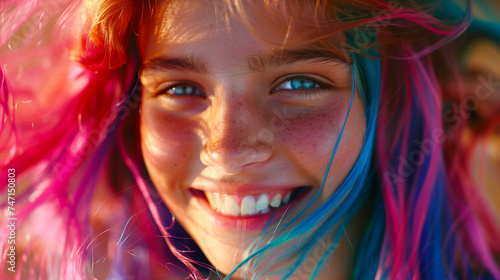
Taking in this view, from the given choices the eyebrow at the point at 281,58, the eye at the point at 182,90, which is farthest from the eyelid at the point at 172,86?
the eyebrow at the point at 281,58

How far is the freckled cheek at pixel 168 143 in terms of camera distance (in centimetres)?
74

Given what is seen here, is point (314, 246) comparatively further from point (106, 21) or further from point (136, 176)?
point (106, 21)

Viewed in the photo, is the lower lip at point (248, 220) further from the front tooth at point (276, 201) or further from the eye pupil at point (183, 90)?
the eye pupil at point (183, 90)

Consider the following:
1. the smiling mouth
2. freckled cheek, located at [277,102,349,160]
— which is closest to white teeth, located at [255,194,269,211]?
the smiling mouth

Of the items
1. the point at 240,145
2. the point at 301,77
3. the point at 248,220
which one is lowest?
the point at 248,220

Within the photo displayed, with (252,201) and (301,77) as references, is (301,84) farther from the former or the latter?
(252,201)

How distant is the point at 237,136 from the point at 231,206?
144mm

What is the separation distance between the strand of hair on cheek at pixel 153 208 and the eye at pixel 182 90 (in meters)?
0.22

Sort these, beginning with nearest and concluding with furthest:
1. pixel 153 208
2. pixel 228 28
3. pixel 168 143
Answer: pixel 228 28 → pixel 168 143 → pixel 153 208

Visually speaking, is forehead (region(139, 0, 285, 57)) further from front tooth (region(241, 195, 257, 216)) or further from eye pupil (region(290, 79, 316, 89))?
front tooth (region(241, 195, 257, 216))

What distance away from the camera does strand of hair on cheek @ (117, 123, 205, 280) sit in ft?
2.90

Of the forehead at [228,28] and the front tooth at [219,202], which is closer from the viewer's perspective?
the forehead at [228,28]

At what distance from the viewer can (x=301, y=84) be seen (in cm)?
71

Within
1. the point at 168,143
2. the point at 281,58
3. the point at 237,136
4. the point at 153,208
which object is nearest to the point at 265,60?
the point at 281,58
